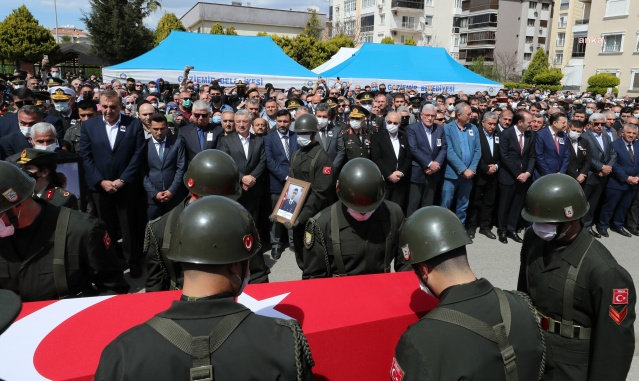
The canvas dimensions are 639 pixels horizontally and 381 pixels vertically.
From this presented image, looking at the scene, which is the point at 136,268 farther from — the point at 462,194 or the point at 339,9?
the point at 339,9

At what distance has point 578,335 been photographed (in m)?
2.67

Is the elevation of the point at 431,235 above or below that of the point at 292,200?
above

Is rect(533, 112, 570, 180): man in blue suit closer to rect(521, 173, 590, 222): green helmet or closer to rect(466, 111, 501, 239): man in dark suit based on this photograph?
rect(466, 111, 501, 239): man in dark suit

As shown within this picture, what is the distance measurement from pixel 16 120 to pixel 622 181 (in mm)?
9352

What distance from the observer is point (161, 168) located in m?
5.63

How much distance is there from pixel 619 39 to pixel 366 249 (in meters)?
49.3

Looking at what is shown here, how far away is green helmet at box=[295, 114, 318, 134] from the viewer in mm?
5793

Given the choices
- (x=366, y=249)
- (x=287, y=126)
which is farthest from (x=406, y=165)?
(x=366, y=249)

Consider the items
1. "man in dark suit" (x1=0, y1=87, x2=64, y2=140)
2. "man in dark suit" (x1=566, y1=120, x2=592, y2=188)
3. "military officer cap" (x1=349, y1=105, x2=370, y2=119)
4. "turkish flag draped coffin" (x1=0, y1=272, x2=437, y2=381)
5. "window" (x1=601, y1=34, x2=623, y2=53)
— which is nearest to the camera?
"turkish flag draped coffin" (x1=0, y1=272, x2=437, y2=381)

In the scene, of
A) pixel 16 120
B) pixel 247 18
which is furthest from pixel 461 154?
pixel 247 18

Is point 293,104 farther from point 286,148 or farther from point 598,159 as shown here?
point 598,159

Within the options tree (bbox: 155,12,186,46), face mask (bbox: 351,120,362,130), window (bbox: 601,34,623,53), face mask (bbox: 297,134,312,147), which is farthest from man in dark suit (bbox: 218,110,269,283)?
tree (bbox: 155,12,186,46)

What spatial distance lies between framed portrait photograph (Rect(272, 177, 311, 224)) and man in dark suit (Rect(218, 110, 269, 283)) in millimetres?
893

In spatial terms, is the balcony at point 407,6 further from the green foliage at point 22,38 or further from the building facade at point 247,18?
the green foliage at point 22,38
